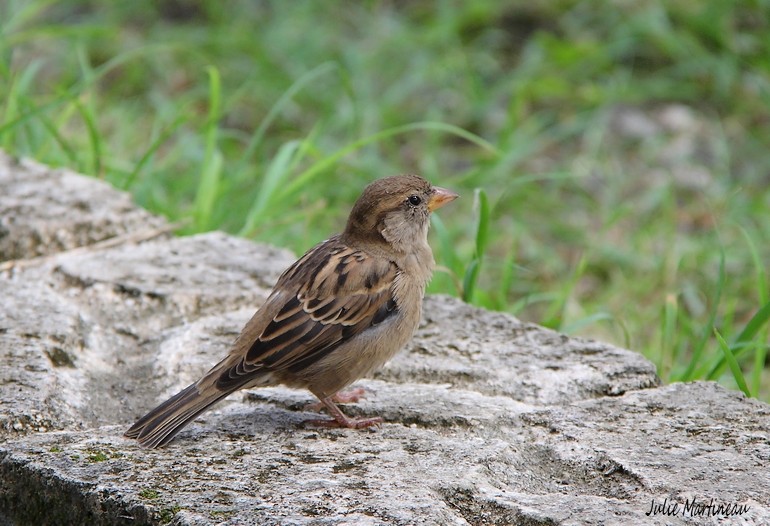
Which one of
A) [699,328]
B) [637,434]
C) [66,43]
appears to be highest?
[66,43]

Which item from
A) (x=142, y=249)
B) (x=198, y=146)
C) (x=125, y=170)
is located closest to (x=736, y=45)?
(x=198, y=146)

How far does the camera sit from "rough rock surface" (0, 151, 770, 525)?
2598 mm

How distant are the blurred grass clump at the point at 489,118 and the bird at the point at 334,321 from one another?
135 cm

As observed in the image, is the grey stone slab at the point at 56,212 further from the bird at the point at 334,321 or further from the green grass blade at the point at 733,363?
the green grass blade at the point at 733,363

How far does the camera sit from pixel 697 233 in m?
6.76

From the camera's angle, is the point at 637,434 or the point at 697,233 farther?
the point at 697,233

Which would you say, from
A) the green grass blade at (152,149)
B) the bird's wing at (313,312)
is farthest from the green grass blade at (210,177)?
the bird's wing at (313,312)

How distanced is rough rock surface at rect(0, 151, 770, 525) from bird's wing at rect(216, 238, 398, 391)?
0.19 m

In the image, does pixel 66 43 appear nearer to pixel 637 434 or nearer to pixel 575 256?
pixel 575 256

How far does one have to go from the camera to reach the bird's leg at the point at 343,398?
11.1 ft

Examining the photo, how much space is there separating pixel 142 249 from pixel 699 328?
9.44 ft

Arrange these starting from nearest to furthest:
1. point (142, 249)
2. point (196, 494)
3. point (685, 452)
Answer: point (196, 494)
point (685, 452)
point (142, 249)

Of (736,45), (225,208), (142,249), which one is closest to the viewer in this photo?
(142,249)

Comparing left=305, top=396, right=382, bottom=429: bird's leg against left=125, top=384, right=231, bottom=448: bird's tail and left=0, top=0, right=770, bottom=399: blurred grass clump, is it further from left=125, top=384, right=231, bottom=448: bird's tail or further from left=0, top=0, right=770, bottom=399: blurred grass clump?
left=0, top=0, right=770, bottom=399: blurred grass clump
